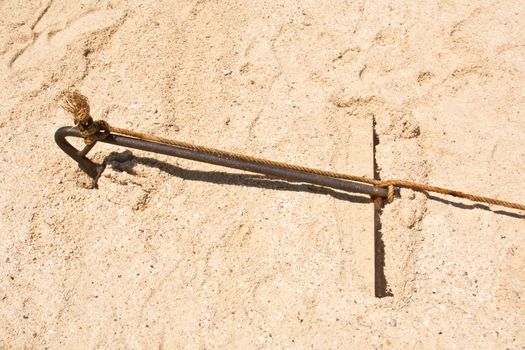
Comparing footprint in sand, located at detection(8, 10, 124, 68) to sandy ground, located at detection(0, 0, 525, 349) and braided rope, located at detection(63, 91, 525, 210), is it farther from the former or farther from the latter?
braided rope, located at detection(63, 91, 525, 210)

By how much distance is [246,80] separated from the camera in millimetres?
2531

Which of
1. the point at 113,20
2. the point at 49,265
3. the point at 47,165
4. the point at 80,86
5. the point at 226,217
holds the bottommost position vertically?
the point at 226,217

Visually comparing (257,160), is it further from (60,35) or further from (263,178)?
(60,35)

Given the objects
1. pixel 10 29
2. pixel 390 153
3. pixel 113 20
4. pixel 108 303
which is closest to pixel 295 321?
pixel 108 303

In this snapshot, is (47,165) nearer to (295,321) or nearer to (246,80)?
(246,80)

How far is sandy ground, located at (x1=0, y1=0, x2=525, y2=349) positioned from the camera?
6.08 feet

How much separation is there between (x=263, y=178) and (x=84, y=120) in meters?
0.90

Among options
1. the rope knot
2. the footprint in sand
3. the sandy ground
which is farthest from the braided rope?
the footprint in sand

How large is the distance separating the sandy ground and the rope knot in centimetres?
29

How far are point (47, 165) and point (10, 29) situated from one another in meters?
1.24

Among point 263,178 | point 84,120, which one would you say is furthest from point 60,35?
point 263,178

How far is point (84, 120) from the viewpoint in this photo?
1903mm

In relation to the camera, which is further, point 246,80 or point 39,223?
point 246,80

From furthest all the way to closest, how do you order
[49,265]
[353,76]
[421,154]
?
[353,76], [421,154], [49,265]
